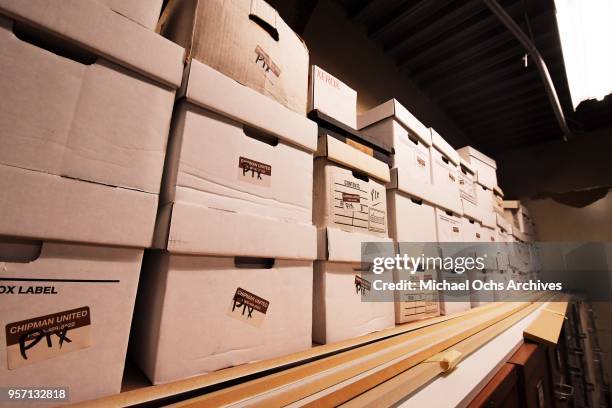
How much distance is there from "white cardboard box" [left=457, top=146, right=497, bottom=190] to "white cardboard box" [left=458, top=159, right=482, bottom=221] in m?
0.09

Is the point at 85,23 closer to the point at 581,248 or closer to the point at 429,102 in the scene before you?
the point at 429,102

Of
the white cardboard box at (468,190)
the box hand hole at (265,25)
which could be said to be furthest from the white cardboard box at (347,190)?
the white cardboard box at (468,190)

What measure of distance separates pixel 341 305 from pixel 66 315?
0.49 m

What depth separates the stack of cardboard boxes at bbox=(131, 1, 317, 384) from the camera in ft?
1.34

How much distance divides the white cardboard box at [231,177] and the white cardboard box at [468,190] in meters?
1.01

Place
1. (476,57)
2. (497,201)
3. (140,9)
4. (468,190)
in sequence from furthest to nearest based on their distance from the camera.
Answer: (497,201)
(476,57)
(468,190)
(140,9)

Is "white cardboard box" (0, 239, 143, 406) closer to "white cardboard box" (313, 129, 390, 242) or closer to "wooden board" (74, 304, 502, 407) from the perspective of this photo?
"wooden board" (74, 304, 502, 407)

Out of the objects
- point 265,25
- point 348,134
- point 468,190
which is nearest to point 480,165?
point 468,190

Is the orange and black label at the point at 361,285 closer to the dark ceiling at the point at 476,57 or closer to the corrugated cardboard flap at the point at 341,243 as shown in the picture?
the corrugated cardboard flap at the point at 341,243

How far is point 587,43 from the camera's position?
3.10 feet

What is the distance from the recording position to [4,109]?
0.31m

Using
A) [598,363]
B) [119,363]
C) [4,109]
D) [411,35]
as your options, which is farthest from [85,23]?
[598,363]

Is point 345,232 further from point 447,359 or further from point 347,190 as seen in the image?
point 447,359

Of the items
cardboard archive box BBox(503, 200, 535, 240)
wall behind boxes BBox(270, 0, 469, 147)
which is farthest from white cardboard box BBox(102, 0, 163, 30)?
cardboard archive box BBox(503, 200, 535, 240)
